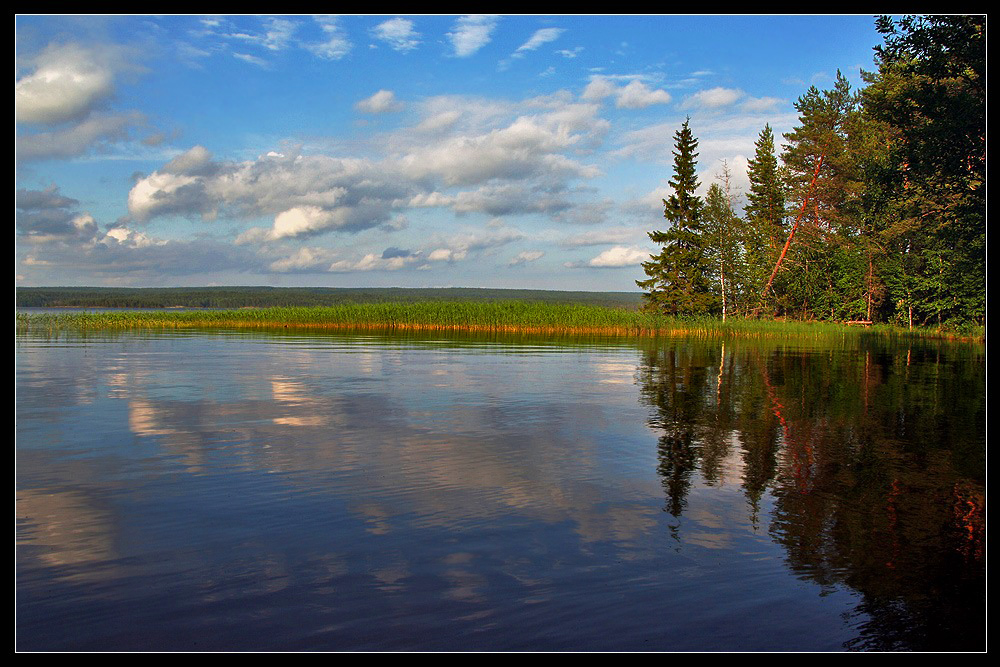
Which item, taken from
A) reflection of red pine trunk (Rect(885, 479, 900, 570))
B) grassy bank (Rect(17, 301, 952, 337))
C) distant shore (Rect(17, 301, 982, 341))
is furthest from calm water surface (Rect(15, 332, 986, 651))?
grassy bank (Rect(17, 301, 952, 337))

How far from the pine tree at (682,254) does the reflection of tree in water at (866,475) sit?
3966 centimetres

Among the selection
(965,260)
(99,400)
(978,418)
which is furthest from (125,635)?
(965,260)

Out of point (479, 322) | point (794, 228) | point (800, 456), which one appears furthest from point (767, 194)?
point (800, 456)

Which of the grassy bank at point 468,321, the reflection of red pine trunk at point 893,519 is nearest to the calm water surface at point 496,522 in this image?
the reflection of red pine trunk at point 893,519

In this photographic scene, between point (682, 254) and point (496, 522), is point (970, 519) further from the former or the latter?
point (682, 254)

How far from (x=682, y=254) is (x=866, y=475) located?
5444cm

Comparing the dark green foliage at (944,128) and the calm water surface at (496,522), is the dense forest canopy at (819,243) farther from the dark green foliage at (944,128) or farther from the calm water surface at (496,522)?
the calm water surface at (496,522)

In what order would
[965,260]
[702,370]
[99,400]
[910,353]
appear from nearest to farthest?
[99,400], [702,370], [910,353], [965,260]

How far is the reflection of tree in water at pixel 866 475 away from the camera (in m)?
6.31

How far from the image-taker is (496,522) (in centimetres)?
821

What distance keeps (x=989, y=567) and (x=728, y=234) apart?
200ft
